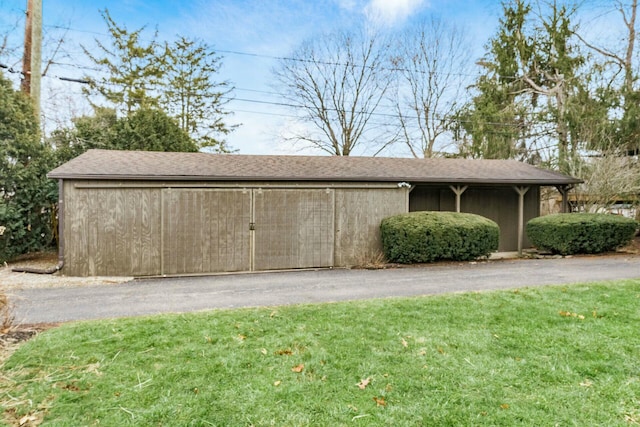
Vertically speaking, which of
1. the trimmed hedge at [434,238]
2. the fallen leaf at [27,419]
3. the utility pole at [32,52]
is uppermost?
the utility pole at [32,52]

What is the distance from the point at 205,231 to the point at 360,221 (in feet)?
12.4

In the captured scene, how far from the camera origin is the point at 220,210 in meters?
8.41

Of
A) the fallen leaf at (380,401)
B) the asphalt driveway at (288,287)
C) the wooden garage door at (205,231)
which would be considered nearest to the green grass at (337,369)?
the fallen leaf at (380,401)

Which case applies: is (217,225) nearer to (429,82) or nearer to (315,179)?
(315,179)

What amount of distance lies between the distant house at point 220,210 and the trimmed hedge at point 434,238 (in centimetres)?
57

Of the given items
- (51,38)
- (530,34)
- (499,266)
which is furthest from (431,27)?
(51,38)

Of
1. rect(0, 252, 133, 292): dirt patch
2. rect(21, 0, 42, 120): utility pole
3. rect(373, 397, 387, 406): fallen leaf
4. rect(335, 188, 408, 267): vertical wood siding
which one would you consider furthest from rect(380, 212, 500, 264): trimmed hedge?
rect(21, 0, 42, 120): utility pole

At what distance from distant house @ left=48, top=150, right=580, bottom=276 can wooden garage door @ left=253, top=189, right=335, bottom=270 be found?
2 centimetres

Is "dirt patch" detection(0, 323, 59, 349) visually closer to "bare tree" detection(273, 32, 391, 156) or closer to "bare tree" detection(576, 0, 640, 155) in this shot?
"bare tree" detection(576, 0, 640, 155)

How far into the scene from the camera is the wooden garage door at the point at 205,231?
814cm

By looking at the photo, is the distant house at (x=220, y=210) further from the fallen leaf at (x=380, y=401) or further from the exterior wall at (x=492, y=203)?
the fallen leaf at (x=380, y=401)

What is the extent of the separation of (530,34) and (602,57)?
11.0ft

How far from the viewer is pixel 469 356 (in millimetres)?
3182

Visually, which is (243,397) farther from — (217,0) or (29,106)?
(217,0)
